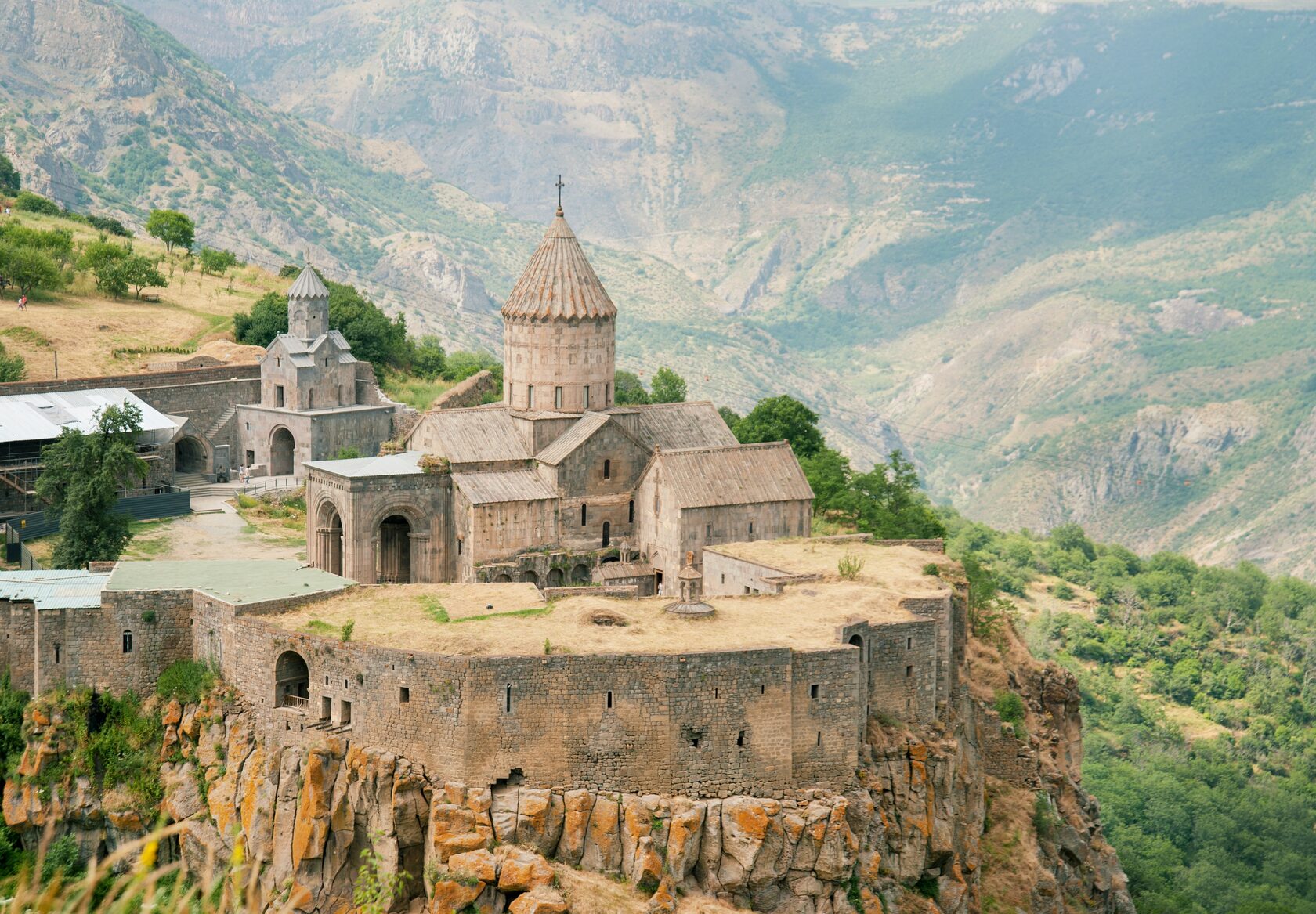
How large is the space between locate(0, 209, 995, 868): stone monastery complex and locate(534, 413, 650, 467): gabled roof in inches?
3.3

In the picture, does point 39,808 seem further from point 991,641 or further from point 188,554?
point 991,641

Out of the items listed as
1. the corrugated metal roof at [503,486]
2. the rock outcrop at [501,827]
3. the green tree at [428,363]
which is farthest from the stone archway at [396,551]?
the green tree at [428,363]

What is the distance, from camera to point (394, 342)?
81.5 meters

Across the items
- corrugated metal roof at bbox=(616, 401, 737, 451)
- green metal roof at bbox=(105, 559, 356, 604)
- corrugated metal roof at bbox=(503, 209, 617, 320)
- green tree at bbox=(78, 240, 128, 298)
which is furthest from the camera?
green tree at bbox=(78, 240, 128, 298)

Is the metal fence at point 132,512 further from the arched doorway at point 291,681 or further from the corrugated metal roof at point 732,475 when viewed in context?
the corrugated metal roof at point 732,475

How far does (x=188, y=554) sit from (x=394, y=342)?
30126 millimetres

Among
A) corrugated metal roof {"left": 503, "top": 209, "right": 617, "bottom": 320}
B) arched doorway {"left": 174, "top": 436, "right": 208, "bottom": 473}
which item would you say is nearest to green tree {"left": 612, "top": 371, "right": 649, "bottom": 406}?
corrugated metal roof {"left": 503, "top": 209, "right": 617, "bottom": 320}

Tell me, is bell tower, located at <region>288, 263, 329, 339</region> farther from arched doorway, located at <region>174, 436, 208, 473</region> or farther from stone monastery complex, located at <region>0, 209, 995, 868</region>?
stone monastery complex, located at <region>0, 209, 995, 868</region>

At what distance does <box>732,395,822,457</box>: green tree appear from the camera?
219 ft

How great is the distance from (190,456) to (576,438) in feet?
66.8

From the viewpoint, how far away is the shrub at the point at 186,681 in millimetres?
40250

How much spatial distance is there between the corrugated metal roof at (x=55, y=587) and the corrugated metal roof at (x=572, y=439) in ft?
48.2

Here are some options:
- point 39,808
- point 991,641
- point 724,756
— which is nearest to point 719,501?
point 991,641

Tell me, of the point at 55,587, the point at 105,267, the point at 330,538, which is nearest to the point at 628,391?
the point at 105,267
